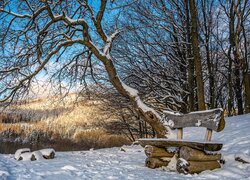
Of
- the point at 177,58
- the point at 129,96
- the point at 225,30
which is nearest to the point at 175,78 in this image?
the point at 177,58

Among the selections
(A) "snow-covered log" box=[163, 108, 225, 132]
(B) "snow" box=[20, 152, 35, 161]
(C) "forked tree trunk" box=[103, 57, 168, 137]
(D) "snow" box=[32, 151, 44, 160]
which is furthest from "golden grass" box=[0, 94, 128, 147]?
(A) "snow-covered log" box=[163, 108, 225, 132]

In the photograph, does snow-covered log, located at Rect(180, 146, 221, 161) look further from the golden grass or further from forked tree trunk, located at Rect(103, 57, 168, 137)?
the golden grass

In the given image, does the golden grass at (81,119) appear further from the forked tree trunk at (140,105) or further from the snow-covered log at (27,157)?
the snow-covered log at (27,157)

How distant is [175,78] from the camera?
44.9 feet

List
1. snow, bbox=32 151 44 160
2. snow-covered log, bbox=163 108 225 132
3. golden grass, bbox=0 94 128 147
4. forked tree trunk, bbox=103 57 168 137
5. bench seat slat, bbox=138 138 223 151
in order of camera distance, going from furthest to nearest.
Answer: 1. golden grass, bbox=0 94 128 147
2. forked tree trunk, bbox=103 57 168 137
3. snow, bbox=32 151 44 160
4. snow-covered log, bbox=163 108 225 132
5. bench seat slat, bbox=138 138 223 151

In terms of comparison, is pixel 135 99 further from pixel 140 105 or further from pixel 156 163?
pixel 156 163

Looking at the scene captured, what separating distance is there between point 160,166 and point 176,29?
990 cm

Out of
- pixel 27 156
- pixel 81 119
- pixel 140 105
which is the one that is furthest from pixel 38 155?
pixel 81 119

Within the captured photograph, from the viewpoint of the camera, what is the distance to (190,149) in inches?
183

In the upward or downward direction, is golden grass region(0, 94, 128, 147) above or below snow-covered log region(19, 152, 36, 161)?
above

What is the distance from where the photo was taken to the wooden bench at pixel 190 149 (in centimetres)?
455

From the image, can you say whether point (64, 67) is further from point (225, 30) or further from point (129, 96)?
point (225, 30)

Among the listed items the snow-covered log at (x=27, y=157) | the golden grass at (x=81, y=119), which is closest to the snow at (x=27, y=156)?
the snow-covered log at (x=27, y=157)

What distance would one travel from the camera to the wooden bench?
14.9ft
